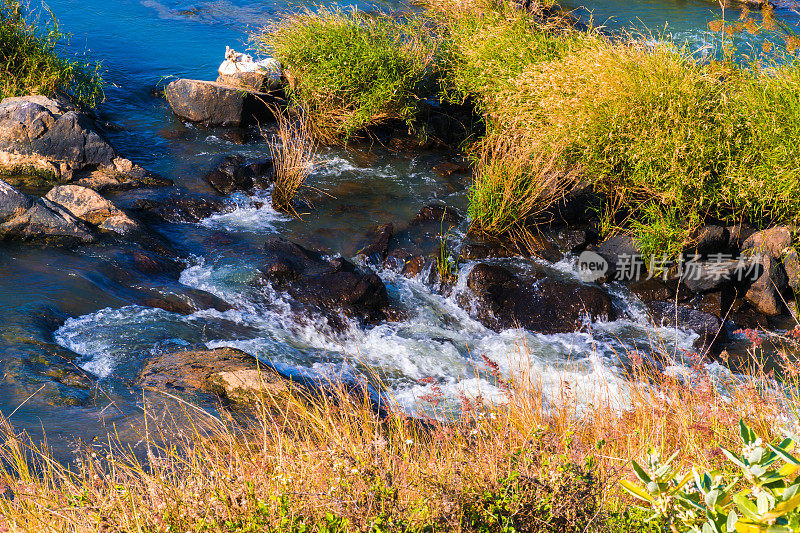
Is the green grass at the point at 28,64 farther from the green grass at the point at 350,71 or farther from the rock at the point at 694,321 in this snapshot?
the rock at the point at 694,321

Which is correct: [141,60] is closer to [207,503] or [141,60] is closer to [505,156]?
[505,156]

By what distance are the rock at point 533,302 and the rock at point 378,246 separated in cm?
120

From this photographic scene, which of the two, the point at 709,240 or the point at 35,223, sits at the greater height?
the point at 35,223

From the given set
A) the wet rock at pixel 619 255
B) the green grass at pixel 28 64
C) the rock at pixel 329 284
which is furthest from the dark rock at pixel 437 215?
the green grass at pixel 28 64

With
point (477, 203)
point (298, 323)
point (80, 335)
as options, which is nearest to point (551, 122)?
point (477, 203)

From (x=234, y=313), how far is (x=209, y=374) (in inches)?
71.7

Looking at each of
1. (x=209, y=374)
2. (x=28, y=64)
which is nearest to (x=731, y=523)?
(x=209, y=374)

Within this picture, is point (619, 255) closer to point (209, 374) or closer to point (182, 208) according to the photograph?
point (209, 374)

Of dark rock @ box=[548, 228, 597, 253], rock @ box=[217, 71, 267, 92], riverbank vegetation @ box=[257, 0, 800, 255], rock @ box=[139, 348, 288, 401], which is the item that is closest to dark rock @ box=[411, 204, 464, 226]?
riverbank vegetation @ box=[257, 0, 800, 255]

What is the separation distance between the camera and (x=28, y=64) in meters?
9.66

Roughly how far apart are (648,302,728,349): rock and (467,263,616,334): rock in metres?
0.57

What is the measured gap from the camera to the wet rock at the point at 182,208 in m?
8.08

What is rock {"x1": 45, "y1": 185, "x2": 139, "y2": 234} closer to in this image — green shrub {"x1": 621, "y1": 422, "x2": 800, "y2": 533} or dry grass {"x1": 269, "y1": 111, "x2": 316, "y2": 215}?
dry grass {"x1": 269, "y1": 111, "x2": 316, "y2": 215}

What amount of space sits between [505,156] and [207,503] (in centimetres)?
628
